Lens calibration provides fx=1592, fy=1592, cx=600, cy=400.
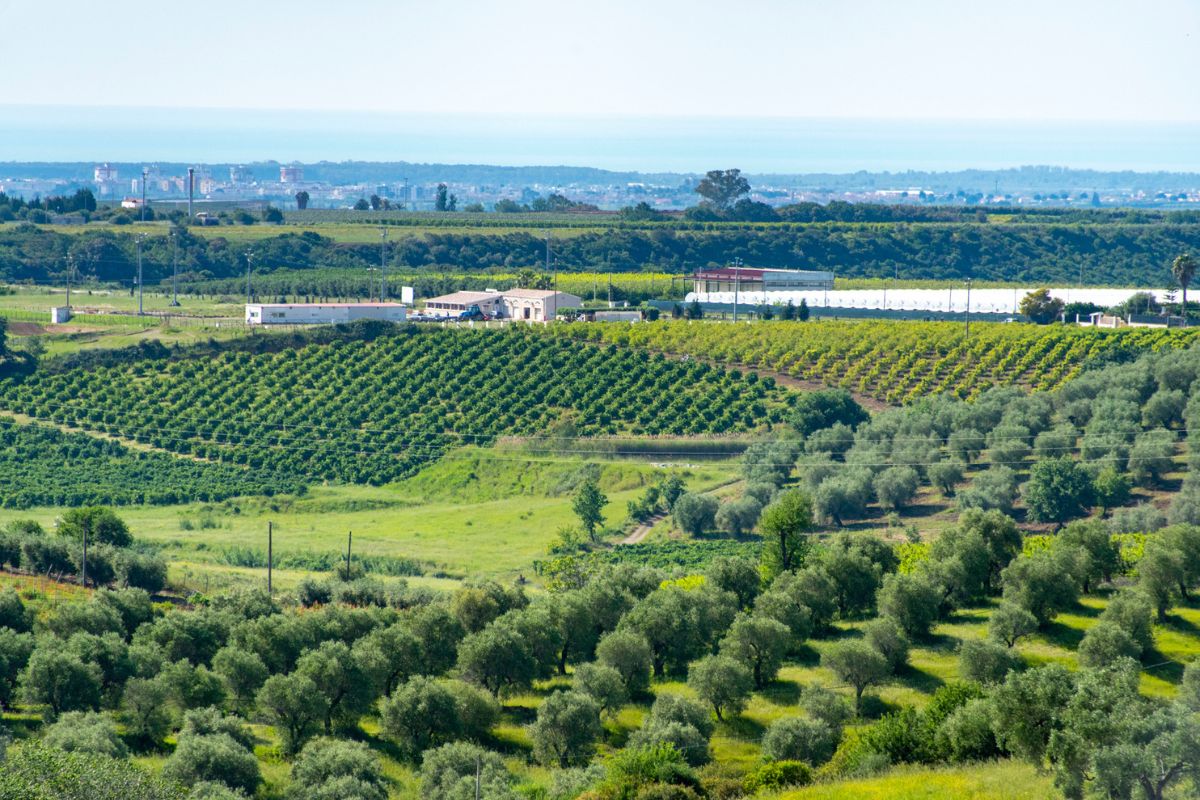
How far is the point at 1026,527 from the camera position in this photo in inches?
1853

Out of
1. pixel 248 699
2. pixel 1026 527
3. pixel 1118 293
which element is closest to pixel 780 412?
pixel 1026 527

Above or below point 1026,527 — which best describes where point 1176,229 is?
above

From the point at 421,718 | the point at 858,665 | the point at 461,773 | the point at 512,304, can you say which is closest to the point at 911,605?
the point at 858,665

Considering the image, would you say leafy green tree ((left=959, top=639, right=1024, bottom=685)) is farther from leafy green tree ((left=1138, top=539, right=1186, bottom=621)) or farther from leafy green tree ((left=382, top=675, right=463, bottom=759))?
leafy green tree ((left=382, top=675, right=463, bottom=759))

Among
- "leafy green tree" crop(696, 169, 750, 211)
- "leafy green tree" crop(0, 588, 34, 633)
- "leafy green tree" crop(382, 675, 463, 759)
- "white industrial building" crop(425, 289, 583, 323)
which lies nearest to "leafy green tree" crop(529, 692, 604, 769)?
"leafy green tree" crop(382, 675, 463, 759)

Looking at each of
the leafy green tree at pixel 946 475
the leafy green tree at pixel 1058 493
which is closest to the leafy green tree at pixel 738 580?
the leafy green tree at pixel 1058 493

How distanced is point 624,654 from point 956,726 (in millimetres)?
7976

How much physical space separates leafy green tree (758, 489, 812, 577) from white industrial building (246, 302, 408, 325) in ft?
115

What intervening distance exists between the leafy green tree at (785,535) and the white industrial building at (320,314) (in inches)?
1376

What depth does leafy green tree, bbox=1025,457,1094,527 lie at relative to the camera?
47.1m

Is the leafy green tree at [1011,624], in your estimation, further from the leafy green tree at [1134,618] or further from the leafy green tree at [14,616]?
the leafy green tree at [14,616]

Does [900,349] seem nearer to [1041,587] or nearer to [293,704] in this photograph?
[1041,587]

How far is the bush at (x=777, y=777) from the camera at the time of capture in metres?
26.4

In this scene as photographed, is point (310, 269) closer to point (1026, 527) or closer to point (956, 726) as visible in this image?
point (1026, 527)
